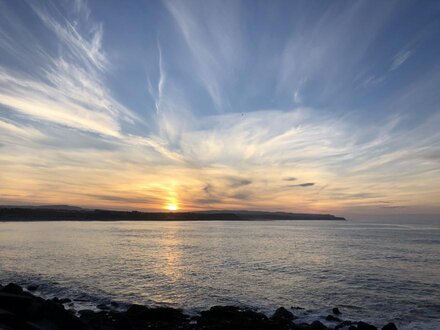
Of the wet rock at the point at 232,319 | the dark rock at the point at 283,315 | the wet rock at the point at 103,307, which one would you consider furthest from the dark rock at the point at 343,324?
the wet rock at the point at 103,307

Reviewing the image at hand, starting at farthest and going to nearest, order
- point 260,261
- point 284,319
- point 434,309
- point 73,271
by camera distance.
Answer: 1. point 260,261
2. point 73,271
3. point 434,309
4. point 284,319

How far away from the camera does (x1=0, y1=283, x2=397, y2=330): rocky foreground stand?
16.0 meters

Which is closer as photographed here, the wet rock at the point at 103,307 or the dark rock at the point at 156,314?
the dark rock at the point at 156,314

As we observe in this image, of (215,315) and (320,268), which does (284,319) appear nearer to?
(215,315)

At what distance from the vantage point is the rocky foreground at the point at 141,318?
52.6ft

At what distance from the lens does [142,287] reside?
30391 mm

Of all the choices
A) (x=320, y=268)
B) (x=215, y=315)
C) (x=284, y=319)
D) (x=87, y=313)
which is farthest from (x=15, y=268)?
(x=320, y=268)

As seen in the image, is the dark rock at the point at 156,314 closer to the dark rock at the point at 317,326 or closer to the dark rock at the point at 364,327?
the dark rock at the point at 317,326

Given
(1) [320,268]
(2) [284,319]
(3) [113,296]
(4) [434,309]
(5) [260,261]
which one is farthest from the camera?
(5) [260,261]

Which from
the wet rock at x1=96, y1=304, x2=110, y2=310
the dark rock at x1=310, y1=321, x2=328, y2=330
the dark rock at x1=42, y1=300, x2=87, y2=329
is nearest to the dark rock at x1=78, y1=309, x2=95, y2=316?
the wet rock at x1=96, y1=304, x2=110, y2=310

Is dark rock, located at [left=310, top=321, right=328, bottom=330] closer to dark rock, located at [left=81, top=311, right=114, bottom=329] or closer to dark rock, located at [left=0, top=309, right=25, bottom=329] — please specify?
dark rock, located at [left=81, top=311, right=114, bottom=329]

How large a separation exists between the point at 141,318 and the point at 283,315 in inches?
362

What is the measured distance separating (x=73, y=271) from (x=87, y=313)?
17607 mm

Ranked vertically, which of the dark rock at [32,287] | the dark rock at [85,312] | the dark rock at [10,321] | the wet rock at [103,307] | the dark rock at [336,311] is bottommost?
the dark rock at [85,312]
